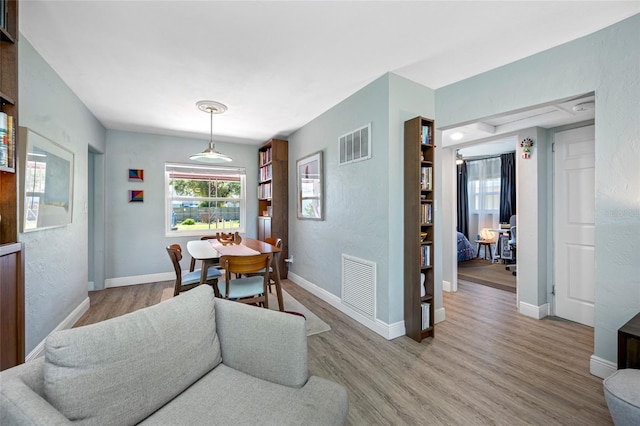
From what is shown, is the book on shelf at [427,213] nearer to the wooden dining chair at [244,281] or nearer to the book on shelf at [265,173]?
the wooden dining chair at [244,281]

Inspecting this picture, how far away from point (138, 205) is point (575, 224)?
19.7 feet

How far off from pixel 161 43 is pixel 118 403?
7.70 feet

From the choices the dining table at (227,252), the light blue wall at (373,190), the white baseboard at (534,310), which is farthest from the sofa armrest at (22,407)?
the white baseboard at (534,310)

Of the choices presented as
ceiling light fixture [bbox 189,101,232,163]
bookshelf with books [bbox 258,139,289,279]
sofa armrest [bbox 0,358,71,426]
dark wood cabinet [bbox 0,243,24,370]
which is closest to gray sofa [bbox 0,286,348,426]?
sofa armrest [bbox 0,358,71,426]

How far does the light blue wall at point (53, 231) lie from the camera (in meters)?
2.14

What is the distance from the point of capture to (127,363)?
1048 millimetres

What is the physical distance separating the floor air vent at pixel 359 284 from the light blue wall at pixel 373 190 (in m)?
0.06

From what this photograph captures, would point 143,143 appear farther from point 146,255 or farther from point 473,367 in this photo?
point 473,367

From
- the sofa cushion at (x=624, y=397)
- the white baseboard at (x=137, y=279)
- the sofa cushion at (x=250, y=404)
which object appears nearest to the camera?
the sofa cushion at (x=250, y=404)

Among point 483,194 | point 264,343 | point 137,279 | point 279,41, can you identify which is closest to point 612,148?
point 279,41

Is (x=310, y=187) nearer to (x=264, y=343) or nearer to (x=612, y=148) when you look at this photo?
(x=264, y=343)

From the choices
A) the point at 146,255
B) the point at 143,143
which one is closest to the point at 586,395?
the point at 146,255

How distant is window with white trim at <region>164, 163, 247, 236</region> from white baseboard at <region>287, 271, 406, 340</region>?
6.58 ft

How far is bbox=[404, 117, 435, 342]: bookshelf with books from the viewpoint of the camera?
2.53 meters
